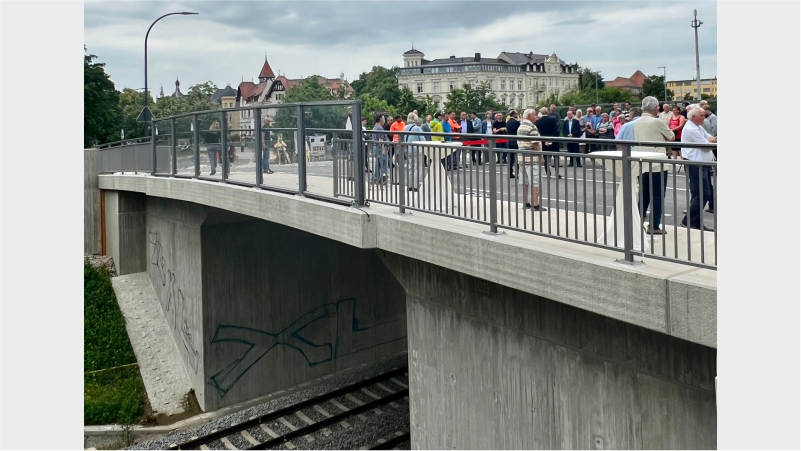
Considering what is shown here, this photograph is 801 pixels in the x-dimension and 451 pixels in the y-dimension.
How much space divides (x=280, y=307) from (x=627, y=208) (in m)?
13.6

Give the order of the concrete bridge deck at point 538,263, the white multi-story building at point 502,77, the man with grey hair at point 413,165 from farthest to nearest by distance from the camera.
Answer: the white multi-story building at point 502,77, the man with grey hair at point 413,165, the concrete bridge deck at point 538,263

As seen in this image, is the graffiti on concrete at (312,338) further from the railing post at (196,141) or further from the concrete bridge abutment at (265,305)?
the railing post at (196,141)

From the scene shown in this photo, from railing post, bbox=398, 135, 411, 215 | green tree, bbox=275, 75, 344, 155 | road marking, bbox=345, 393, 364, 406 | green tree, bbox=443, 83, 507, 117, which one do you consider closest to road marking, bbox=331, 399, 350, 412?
road marking, bbox=345, 393, 364, 406

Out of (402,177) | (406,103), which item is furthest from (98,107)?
(406,103)

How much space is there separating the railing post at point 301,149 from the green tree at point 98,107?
34.2 meters

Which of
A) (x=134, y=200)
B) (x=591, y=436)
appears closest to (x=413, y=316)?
(x=591, y=436)

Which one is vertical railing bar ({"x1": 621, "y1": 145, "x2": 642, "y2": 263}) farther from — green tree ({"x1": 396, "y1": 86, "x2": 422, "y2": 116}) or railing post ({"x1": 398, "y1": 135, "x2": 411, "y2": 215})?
green tree ({"x1": 396, "y1": 86, "x2": 422, "y2": 116})

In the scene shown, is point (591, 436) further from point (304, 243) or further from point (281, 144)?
point (304, 243)

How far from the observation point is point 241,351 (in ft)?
61.6

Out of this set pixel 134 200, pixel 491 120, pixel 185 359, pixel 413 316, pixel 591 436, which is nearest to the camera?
pixel 591 436

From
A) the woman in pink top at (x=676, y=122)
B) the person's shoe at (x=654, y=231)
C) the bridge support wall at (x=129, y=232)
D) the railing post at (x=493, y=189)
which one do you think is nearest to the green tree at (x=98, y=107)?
the bridge support wall at (x=129, y=232)

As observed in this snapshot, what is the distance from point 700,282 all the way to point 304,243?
14.0 m

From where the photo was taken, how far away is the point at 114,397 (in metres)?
18.7

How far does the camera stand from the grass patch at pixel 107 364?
59.7ft
